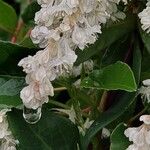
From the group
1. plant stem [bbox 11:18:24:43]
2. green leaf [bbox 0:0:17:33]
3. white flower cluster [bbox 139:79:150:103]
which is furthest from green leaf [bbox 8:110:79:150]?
plant stem [bbox 11:18:24:43]

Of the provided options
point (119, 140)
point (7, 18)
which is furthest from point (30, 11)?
point (119, 140)

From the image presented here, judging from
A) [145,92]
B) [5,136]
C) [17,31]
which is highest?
[145,92]

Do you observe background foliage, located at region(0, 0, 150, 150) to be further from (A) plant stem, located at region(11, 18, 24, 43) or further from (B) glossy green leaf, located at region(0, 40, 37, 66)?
(A) plant stem, located at region(11, 18, 24, 43)

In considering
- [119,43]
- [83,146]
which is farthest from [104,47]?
[83,146]

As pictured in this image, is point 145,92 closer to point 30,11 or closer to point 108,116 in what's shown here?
point 108,116

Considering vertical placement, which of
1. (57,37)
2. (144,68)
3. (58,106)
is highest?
(57,37)

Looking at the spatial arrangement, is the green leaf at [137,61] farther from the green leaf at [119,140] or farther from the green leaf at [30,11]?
the green leaf at [30,11]

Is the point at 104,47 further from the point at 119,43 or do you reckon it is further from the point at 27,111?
the point at 27,111
